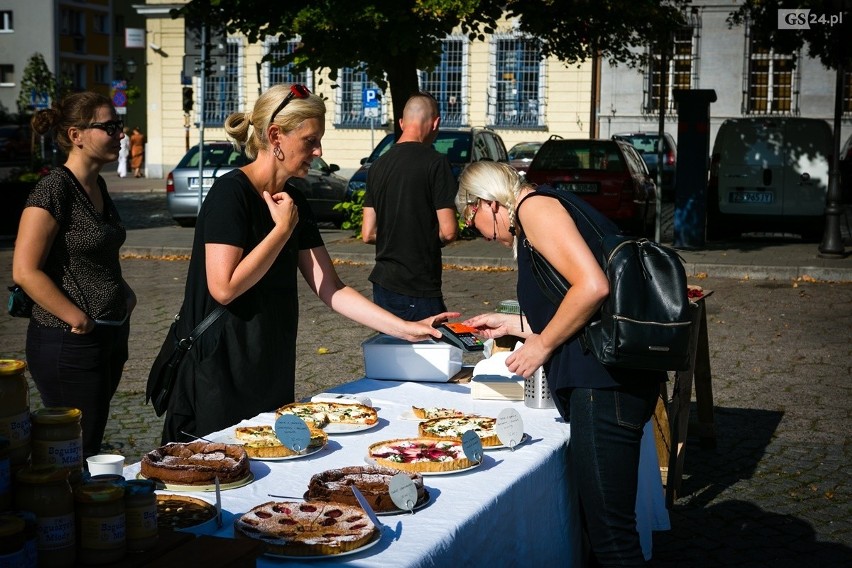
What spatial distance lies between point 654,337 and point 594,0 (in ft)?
47.7

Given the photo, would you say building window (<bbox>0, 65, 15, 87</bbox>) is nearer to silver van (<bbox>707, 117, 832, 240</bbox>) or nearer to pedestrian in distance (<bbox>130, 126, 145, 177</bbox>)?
pedestrian in distance (<bbox>130, 126, 145, 177</bbox>)

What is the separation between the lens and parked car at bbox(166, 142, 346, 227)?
20844 millimetres

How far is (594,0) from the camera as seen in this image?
17.2 m

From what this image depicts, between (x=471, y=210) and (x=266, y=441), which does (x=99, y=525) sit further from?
(x=471, y=210)

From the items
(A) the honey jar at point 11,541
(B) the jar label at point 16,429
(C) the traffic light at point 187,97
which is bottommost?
(A) the honey jar at point 11,541

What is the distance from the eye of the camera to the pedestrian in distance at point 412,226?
6.23 m

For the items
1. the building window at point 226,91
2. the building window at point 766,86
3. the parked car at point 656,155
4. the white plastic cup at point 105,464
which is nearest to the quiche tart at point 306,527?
the white plastic cup at point 105,464

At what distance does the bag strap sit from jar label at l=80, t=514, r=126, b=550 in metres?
1.73

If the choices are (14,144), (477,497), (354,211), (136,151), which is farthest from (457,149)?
(14,144)

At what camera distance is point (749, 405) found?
7996 mm

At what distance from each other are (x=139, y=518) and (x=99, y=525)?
0.10 metres

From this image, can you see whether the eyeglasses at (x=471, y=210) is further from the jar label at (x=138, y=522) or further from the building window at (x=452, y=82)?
the building window at (x=452, y=82)

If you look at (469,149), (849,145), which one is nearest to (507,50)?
(849,145)

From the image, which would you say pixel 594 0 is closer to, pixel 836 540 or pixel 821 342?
pixel 821 342
